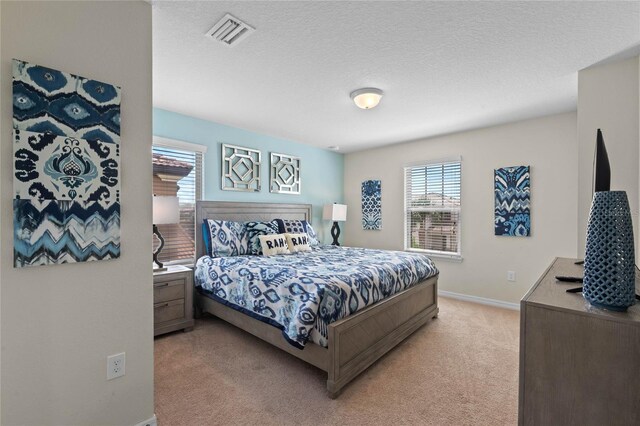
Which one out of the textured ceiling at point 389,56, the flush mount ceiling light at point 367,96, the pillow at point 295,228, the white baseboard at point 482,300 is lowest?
the white baseboard at point 482,300

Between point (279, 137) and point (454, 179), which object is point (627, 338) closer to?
point (454, 179)

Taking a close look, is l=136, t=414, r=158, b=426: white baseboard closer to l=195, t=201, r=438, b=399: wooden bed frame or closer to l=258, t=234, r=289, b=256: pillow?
l=195, t=201, r=438, b=399: wooden bed frame

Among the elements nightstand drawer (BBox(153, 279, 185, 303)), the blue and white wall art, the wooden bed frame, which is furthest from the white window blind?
the blue and white wall art

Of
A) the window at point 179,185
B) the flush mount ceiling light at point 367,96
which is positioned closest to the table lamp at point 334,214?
the window at point 179,185

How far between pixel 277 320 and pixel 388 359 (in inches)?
39.2

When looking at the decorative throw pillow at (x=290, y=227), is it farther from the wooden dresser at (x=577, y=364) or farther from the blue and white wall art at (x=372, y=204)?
the wooden dresser at (x=577, y=364)

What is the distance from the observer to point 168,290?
2857 mm

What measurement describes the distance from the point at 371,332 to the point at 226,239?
196cm

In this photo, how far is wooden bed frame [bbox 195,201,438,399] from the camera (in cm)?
200

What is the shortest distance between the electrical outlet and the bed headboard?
6.88 ft

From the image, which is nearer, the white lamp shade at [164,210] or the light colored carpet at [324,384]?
the light colored carpet at [324,384]

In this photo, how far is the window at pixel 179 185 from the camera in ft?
10.9

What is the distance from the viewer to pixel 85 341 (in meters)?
1.42

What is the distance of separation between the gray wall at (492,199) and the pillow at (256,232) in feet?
6.90
